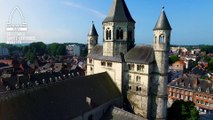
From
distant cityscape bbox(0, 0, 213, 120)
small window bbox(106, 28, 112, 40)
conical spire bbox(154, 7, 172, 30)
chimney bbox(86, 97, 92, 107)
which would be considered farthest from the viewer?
small window bbox(106, 28, 112, 40)

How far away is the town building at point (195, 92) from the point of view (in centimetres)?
6706

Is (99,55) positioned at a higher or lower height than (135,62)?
higher

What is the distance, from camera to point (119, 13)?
44438mm

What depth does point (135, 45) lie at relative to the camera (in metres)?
45.1

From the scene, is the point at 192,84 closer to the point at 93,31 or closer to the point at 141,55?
the point at 141,55

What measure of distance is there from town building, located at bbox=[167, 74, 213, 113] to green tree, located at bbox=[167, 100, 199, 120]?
91.9 ft

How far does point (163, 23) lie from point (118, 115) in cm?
1900

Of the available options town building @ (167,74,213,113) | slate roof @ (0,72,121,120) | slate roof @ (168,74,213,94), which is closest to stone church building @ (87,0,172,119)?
slate roof @ (0,72,121,120)

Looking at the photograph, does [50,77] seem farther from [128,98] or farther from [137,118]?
[137,118]

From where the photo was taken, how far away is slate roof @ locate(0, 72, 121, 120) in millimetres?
25205

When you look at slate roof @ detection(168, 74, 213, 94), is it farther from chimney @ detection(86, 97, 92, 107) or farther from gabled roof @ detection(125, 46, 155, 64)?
chimney @ detection(86, 97, 92, 107)

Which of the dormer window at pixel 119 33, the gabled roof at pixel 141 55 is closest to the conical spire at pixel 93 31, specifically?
the dormer window at pixel 119 33

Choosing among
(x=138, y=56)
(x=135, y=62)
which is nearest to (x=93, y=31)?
(x=138, y=56)

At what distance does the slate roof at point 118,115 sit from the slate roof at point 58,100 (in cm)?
229
